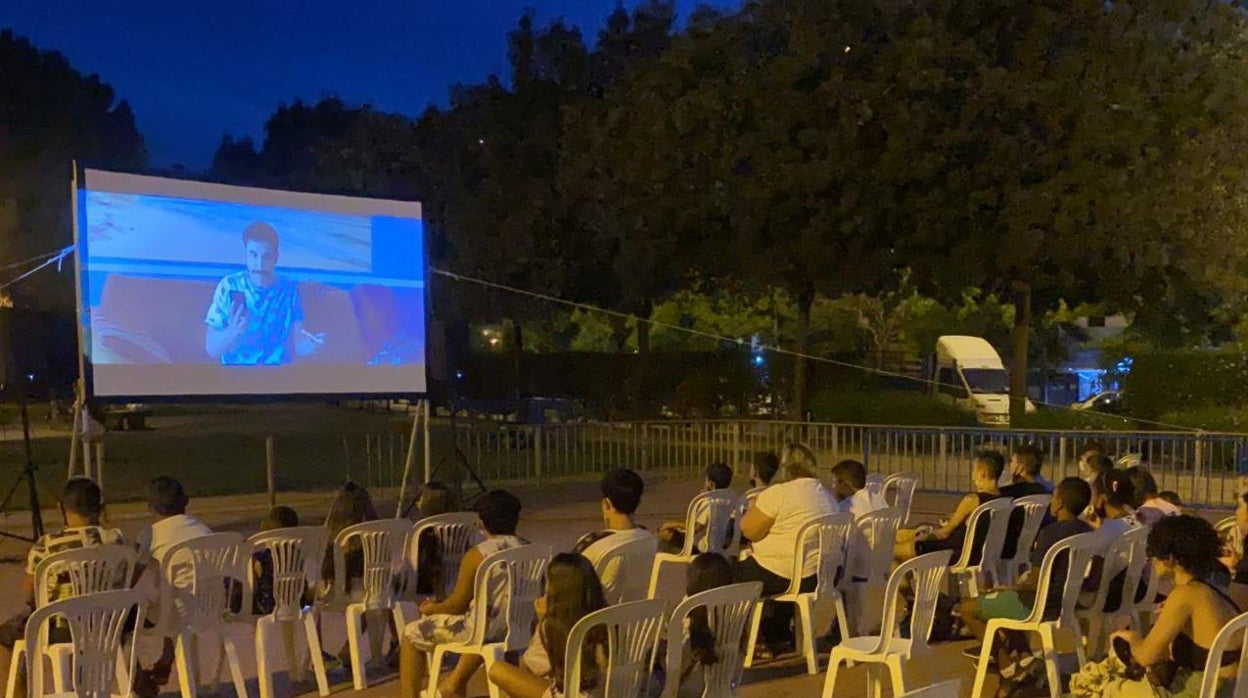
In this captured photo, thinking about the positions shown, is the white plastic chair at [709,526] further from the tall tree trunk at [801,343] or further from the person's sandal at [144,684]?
the tall tree trunk at [801,343]

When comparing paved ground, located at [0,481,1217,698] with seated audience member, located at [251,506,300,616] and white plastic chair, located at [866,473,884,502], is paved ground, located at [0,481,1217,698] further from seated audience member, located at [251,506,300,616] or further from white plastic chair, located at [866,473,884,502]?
white plastic chair, located at [866,473,884,502]

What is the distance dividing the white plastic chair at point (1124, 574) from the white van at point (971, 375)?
18.0 m

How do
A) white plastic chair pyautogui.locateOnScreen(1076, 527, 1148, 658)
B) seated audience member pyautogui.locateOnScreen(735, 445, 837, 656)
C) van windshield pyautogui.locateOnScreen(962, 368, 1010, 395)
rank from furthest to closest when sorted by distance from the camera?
van windshield pyautogui.locateOnScreen(962, 368, 1010, 395), seated audience member pyautogui.locateOnScreen(735, 445, 837, 656), white plastic chair pyautogui.locateOnScreen(1076, 527, 1148, 658)

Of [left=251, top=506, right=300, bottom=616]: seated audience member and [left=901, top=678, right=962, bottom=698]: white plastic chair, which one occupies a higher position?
[left=901, top=678, right=962, bottom=698]: white plastic chair

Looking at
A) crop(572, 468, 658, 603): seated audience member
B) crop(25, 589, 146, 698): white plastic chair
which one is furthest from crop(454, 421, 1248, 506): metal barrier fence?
crop(25, 589, 146, 698): white plastic chair

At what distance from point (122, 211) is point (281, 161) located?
34395 mm

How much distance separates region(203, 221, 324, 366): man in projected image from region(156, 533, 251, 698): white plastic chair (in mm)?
4391

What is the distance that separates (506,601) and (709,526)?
2492 millimetres

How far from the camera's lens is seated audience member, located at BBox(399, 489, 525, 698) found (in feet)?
16.7

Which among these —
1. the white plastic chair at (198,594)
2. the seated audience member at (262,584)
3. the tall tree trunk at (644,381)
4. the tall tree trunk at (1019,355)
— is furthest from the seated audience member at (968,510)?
the tall tree trunk at (644,381)

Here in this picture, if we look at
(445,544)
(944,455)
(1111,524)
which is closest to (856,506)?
(1111,524)

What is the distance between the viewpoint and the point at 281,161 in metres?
41.6

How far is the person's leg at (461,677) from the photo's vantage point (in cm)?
525

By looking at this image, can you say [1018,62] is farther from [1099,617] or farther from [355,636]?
[355,636]
